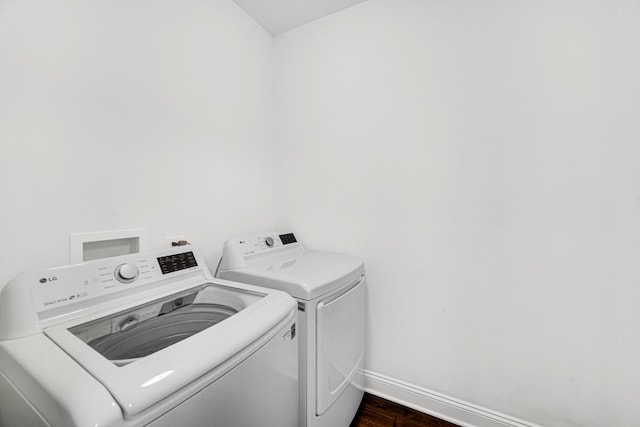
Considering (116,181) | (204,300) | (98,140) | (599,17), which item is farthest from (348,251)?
(599,17)

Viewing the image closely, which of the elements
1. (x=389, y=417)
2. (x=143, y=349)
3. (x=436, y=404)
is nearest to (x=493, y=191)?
(x=436, y=404)

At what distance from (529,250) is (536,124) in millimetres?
607

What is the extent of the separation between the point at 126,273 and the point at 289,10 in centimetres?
182

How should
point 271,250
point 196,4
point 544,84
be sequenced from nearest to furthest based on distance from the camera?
point 544,84
point 196,4
point 271,250

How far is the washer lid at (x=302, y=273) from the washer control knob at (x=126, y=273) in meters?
0.41

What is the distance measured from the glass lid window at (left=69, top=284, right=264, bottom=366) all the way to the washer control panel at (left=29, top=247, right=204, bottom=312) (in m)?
0.10

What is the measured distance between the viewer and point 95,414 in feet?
1.38

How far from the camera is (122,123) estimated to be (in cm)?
109

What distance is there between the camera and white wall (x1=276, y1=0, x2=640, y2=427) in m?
1.11

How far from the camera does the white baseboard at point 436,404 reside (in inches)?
51.3

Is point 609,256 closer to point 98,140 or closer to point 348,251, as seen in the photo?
point 348,251

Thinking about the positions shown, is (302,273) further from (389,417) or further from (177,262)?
(389,417)

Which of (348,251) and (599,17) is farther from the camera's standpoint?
(348,251)

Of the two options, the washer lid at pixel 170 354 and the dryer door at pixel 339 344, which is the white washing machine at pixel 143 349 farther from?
the dryer door at pixel 339 344
